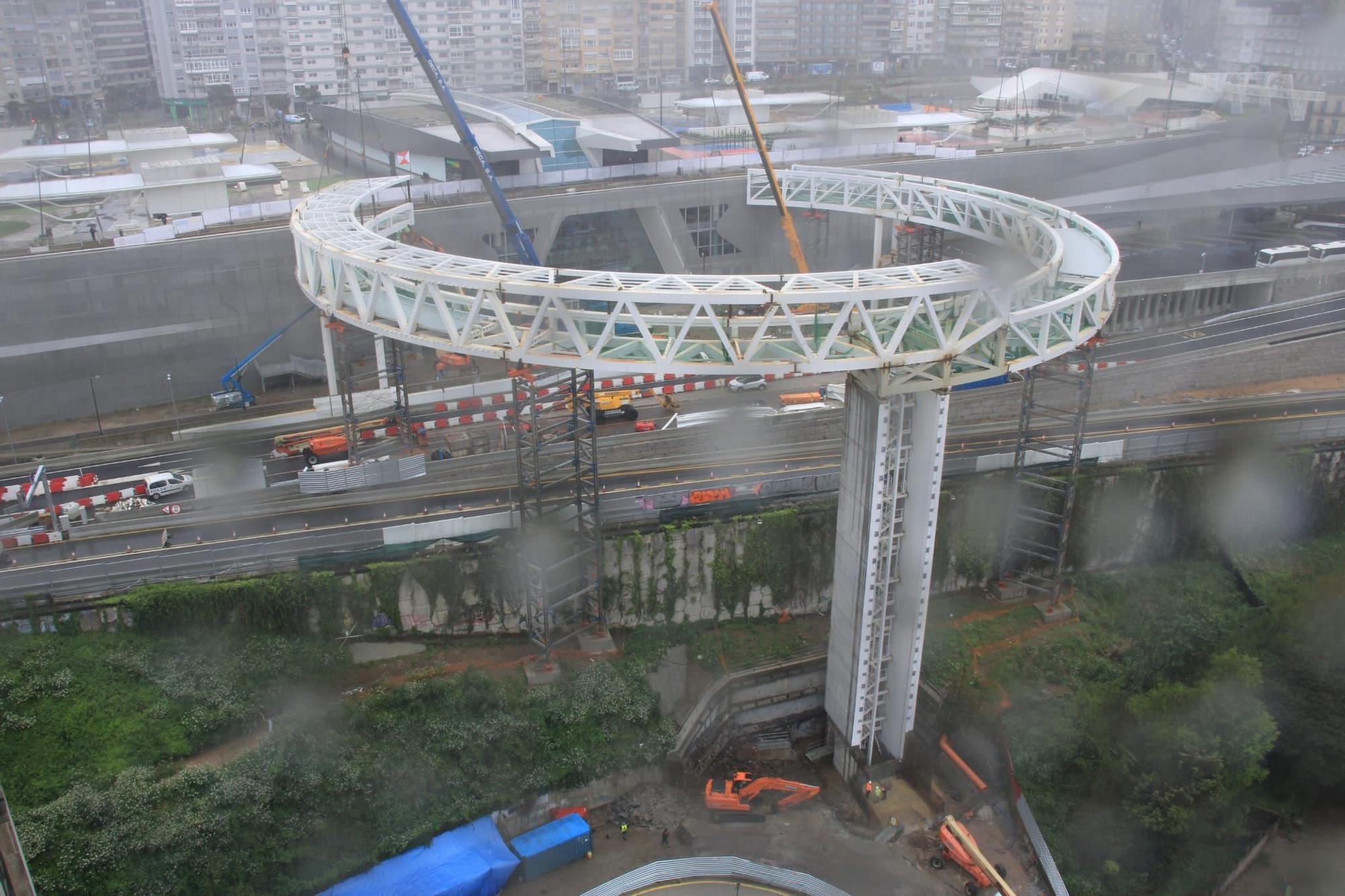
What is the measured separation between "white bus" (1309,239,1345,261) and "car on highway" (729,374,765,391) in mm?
18556

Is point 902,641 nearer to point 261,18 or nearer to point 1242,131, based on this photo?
point 1242,131

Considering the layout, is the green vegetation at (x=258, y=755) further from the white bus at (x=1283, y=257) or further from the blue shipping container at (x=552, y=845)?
the white bus at (x=1283, y=257)

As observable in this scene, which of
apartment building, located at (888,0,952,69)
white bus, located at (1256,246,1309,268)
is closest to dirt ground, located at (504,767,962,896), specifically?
white bus, located at (1256,246,1309,268)

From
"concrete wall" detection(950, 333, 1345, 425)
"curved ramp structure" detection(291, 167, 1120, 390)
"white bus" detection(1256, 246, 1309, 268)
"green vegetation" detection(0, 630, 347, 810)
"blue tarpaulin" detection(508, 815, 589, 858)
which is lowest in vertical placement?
"blue tarpaulin" detection(508, 815, 589, 858)

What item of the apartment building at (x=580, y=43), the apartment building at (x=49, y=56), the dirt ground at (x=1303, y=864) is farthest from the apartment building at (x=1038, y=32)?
the apartment building at (x=49, y=56)

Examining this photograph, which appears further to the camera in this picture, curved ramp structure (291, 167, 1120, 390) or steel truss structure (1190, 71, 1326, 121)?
steel truss structure (1190, 71, 1326, 121)

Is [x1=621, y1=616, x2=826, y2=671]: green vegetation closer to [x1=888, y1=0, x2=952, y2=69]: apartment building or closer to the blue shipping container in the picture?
the blue shipping container

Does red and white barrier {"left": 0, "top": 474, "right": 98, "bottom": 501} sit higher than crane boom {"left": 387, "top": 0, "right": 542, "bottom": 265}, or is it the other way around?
crane boom {"left": 387, "top": 0, "right": 542, "bottom": 265}

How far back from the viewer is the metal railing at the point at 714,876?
15.0 metres

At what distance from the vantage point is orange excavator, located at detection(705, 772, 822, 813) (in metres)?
16.8

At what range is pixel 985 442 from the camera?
2227cm

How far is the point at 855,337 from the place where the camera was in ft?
48.4

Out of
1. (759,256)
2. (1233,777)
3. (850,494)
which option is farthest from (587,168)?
(1233,777)

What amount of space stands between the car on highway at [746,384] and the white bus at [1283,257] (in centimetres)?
1683
